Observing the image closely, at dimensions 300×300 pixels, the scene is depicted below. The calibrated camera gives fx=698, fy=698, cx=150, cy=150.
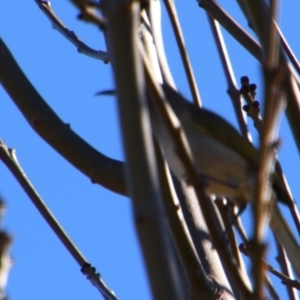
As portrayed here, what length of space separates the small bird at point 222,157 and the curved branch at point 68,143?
298 millimetres

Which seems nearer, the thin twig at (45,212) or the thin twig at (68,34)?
the thin twig at (45,212)

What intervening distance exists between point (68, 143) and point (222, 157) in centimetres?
73

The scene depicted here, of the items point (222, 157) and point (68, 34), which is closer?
point (222, 157)

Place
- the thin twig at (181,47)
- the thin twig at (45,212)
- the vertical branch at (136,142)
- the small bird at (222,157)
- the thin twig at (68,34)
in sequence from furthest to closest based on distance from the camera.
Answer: the thin twig at (68,34) < the thin twig at (181,47) < the small bird at (222,157) < the thin twig at (45,212) < the vertical branch at (136,142)

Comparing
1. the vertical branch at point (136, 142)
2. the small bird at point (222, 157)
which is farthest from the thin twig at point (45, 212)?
the vertical branch at point (136, 142)

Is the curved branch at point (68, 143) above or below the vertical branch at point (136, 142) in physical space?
above

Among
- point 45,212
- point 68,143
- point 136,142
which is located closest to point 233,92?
point 68,143

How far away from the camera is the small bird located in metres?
3.04

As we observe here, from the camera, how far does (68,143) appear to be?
10.8 ft

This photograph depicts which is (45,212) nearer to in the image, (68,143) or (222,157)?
(68,143)

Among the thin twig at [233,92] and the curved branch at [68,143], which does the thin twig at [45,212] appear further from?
the thin twig at [233,92]

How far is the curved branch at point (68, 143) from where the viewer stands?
3.30 m

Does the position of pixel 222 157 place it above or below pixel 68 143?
below

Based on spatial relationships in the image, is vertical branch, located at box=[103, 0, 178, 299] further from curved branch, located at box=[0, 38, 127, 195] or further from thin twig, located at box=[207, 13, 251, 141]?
thin twig, located at box=[207, 13, 251, 141]
